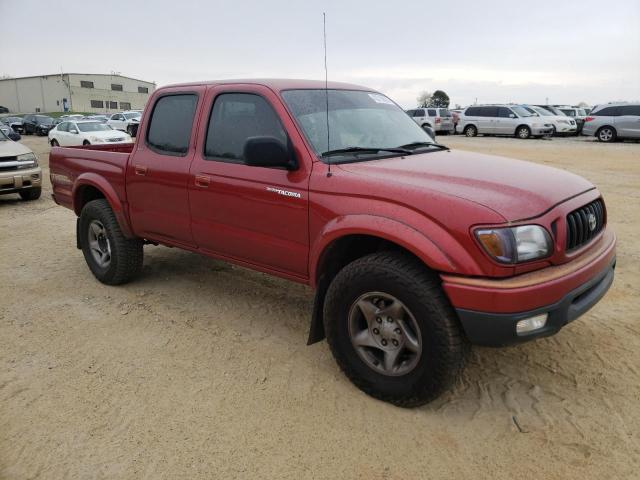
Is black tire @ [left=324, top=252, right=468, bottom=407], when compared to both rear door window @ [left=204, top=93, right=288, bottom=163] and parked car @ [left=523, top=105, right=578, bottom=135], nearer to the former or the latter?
rear door window @ [left=204, top=93, right=288, bottom=163]

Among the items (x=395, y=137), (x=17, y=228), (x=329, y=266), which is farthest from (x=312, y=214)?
(x=17, y=228)

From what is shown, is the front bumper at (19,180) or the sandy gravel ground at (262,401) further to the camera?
the front bumper at (19,180)

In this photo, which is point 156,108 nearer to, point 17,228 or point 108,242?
point 108,242

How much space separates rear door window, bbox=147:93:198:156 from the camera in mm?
4168

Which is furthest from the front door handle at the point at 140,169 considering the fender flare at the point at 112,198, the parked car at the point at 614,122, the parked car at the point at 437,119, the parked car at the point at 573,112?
the parked car at the point at 573,112

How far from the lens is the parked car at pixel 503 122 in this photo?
2377 centimetres

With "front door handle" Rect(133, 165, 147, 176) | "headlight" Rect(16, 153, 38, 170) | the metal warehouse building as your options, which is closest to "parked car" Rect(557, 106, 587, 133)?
"headlight" Rect(16, 153, 38, 170)

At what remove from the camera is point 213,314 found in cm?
442

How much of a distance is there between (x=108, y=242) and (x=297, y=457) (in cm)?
323

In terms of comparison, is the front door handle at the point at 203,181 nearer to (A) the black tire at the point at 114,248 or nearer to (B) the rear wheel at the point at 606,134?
(A) the black tire at the point at 114,248

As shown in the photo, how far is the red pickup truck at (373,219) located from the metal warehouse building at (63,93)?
77.4 m

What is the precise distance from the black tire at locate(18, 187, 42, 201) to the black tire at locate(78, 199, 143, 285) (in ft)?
19.9

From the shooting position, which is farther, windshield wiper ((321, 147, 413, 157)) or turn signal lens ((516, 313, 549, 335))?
windshield wiper ((321, 147, 413, 157))

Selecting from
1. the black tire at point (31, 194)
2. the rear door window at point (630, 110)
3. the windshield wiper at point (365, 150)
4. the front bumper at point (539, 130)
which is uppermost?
the rear door window at point (630, 110)
